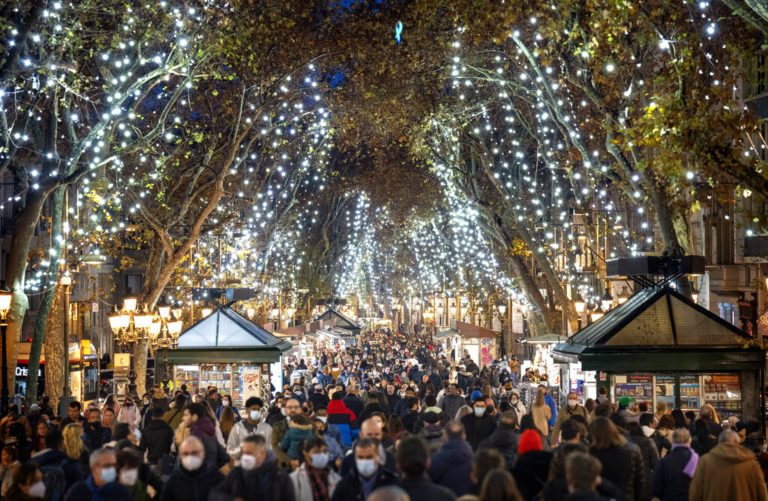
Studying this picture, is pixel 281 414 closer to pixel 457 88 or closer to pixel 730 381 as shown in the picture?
pixel 730 381

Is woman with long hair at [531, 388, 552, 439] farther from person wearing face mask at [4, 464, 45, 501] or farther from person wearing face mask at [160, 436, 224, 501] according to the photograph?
person wearing face mask at [4, 464, 45, 501]

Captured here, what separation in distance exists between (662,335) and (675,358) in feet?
1.51

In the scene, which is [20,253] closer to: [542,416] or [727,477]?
[542,416]

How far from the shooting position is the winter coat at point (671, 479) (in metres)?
9.48

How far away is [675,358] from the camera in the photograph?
16.8 meters

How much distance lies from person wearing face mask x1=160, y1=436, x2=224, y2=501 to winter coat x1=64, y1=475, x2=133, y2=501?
0.33 m

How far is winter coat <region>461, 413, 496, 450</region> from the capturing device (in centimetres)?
1351

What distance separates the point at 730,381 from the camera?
17172 mm

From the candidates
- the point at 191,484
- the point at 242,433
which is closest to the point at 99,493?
the point at 191,484

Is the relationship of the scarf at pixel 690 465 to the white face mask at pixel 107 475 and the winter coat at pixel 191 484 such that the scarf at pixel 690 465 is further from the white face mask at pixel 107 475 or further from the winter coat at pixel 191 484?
the white face mask at pixel 107 475

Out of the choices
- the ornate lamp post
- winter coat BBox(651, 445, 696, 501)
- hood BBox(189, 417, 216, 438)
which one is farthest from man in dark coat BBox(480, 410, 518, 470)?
the ornate lamp post

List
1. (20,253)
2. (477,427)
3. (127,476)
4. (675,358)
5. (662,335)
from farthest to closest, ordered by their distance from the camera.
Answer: (20,253) < (662,335) < (675,358) < (477,427) < (127,476)

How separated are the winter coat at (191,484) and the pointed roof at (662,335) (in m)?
10.1

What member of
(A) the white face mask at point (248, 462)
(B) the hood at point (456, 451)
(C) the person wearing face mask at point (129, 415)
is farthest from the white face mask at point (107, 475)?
(C) the person wearing face mask at point (129, 415)
